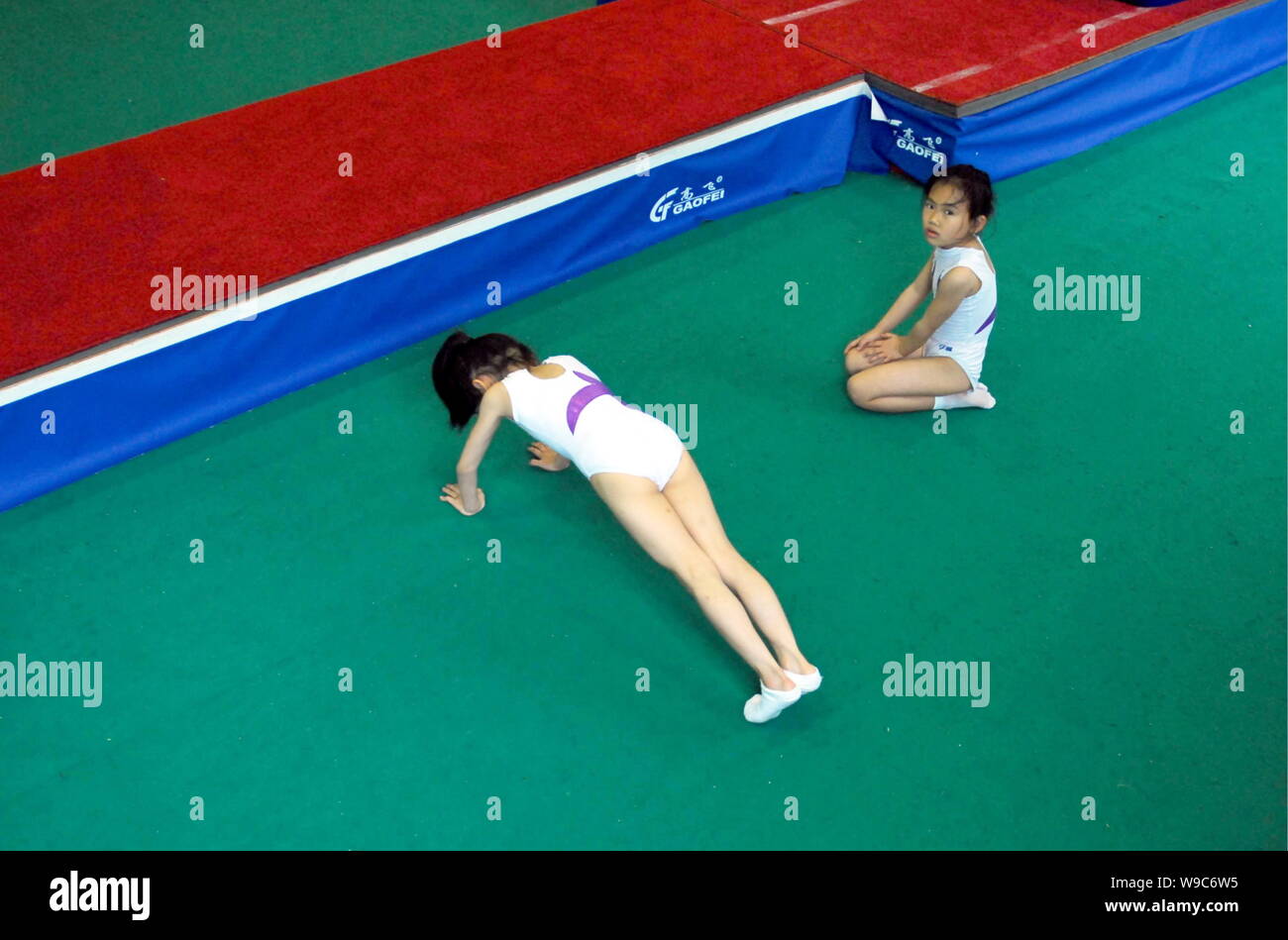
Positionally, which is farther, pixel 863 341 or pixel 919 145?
pixel 919 145

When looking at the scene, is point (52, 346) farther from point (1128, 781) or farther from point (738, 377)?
point (1128, 781)

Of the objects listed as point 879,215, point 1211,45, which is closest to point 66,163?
point 879,215

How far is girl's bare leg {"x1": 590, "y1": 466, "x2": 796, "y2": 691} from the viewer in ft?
8.96

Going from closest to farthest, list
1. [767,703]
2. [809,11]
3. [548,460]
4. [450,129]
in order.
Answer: [767,703]
[548,460]
[450,129]
[809,11]

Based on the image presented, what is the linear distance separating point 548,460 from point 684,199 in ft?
4.48

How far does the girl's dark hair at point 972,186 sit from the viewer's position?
124 inches

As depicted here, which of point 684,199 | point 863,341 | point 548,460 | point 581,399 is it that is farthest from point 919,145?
point 581,399

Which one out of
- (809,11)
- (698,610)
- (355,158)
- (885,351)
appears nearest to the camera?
(698,610)

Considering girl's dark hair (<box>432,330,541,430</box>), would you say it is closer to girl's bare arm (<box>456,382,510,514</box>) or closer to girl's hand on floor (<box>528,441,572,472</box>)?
girl's bare arm (<box>456,382,510,514</box>)

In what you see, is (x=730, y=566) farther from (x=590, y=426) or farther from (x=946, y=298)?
(x=946, y=298)

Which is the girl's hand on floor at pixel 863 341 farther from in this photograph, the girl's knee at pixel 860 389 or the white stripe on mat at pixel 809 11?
the white stripe on mat at pixel 809 11

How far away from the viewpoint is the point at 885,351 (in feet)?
11.9

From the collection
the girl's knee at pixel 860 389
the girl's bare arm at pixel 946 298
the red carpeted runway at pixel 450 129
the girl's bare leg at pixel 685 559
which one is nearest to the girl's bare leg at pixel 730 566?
the girl's bare leg at pixel 685 559

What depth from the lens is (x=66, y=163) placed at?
4000mm
